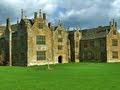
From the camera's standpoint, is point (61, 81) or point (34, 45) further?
point (34, 45)

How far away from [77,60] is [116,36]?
1525 cm

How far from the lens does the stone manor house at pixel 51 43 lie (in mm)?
76375

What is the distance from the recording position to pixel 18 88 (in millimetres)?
25016

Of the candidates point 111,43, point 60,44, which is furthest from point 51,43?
point 111,43

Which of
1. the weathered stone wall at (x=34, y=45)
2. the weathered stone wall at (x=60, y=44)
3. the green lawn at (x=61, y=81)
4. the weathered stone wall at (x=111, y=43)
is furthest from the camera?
the weathered stone wall at (x=111, y=43)

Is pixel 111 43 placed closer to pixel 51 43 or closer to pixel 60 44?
pixel 60 44

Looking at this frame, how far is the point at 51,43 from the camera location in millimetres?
81438

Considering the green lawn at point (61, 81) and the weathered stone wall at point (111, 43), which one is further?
the weathered stone wall at point (111, 43)

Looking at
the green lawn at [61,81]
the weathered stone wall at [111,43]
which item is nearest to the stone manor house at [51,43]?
the weathered stone wall at [111,43]

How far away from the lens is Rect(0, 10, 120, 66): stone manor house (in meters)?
76.4

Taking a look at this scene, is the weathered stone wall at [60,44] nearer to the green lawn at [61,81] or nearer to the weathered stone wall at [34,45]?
the weathered stone wall at [34,45]

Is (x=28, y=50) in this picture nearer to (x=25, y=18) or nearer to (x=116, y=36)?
(x=25, y=18)

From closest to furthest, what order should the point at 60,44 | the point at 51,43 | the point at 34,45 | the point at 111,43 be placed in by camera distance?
the point at 34,45
the point at 51,43
the point at 60,44
the point at 111,43

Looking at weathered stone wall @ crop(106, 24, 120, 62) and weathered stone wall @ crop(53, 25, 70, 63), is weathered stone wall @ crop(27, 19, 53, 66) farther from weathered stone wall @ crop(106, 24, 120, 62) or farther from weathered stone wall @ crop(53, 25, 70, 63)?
weathered stone wall @ crop(106, 24, 120, 62)
